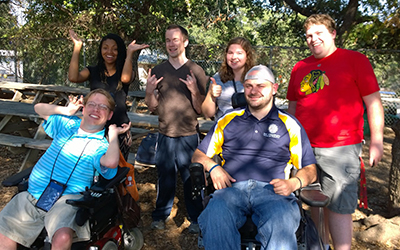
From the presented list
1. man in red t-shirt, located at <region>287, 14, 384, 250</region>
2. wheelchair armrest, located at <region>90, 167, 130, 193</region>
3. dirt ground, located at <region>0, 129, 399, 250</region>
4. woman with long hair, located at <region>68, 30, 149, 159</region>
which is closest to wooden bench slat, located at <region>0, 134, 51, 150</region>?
dirt ground, located at <region>0, 129, 399, 250</region>

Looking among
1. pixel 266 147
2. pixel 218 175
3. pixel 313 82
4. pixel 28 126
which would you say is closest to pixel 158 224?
pixel 218 175

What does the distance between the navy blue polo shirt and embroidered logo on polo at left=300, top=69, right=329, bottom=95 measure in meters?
0.35

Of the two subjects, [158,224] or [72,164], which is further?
[158,224]

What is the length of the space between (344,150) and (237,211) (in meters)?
1.03

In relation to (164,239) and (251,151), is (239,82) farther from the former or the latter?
(164,239)

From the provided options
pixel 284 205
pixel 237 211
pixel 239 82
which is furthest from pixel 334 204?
pixel 239 82

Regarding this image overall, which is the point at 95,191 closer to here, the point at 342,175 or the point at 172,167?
the point at 172,167

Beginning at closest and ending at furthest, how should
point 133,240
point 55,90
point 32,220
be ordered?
1. point 32,220
2. point 133,240
3. point 55,90

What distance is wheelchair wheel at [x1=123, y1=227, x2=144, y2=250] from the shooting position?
3031 millimetres

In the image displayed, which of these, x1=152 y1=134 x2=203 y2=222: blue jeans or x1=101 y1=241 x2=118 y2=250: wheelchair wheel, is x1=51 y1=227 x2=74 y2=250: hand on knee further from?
x1=152 y1=134 x2=203 y2=222: blue jeans

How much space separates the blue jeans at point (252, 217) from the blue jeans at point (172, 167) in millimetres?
1123

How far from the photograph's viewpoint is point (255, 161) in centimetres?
254

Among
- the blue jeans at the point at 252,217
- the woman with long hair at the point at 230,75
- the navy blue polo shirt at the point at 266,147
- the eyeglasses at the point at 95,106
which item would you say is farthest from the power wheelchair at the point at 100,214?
the woman with long hair at the point at 230,75

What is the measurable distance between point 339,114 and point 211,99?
113 cm
